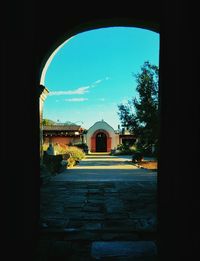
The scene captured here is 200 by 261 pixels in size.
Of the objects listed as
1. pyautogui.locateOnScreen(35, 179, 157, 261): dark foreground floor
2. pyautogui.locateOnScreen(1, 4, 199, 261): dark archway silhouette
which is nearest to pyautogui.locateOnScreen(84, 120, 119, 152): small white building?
pyautogui.locateOnScreen(35, 179, 157, 261): dark foreground floor

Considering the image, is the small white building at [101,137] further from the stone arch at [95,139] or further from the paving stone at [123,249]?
the paving stone at [123,249]

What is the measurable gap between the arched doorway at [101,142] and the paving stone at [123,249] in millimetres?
35433

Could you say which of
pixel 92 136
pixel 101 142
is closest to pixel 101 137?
pixel 101 142

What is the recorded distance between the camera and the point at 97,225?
3.73 m

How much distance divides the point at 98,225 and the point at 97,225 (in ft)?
0.05
